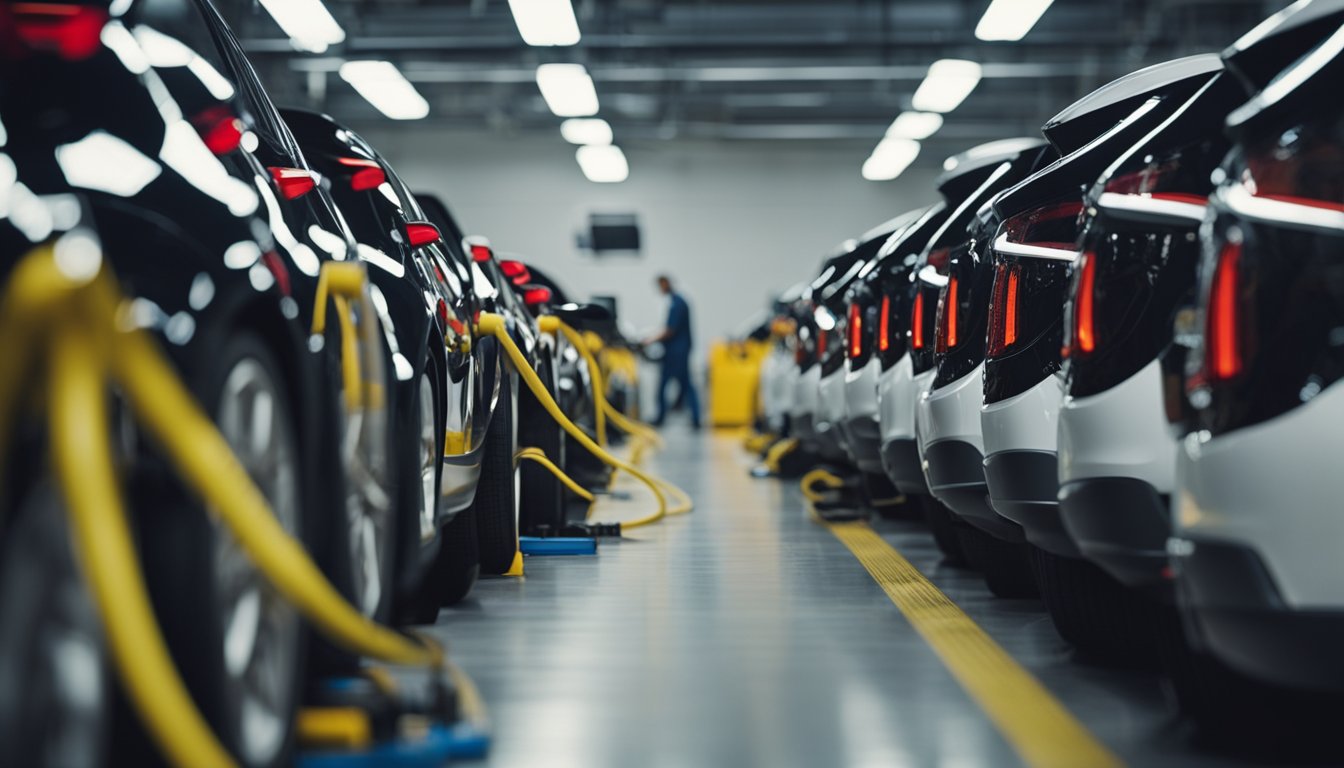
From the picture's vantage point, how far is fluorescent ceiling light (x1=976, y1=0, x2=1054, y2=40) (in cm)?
1598

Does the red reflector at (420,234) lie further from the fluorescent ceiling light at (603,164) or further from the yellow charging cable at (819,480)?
the fluorescent ceiling light at (603,164)

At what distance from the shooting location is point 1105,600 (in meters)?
4.07

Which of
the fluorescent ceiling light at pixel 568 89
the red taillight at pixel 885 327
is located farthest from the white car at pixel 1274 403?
the fluorescent ceiling light at pixel 568 89

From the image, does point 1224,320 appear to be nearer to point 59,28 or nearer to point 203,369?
point 203,369

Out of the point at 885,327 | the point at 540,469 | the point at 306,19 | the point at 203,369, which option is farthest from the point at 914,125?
the point at 203,369

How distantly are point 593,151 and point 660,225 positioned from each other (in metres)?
4.23

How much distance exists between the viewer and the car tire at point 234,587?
229 cm

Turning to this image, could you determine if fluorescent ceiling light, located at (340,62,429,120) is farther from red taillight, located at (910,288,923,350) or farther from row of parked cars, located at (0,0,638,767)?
row of parked cars, located at (0,0,638,767)

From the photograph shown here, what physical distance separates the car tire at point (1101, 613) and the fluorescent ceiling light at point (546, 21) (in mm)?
11930

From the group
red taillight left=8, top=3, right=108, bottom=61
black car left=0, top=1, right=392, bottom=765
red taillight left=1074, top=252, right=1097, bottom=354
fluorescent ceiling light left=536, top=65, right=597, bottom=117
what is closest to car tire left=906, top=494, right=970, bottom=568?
red taillight left=1074, top=252, right=1097, bottom=354

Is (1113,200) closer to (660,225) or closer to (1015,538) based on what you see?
(1015,538)

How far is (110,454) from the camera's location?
215cm

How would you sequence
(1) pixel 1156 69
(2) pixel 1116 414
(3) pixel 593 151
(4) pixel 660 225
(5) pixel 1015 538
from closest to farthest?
(2) pixel 1116 414 < (1) pixel 1156 69 < (5) pixel 1015 538 < (3) pixel 593 151 < (4) pixel 660 225

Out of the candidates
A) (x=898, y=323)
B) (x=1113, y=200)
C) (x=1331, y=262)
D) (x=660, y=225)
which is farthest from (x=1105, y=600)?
(x=660, y=225)
